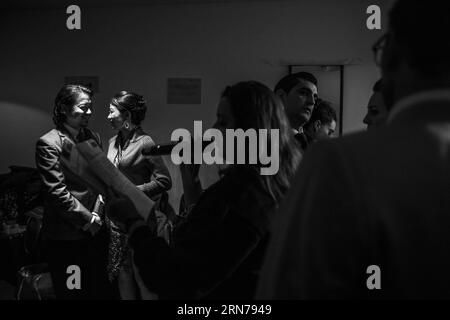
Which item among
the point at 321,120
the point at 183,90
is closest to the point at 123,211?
the point at 321,120

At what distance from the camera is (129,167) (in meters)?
1.75

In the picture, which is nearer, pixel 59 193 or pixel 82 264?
pixel 59 193

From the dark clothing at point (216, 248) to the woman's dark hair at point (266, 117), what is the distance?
0.05 m

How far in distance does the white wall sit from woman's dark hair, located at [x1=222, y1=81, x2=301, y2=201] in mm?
1839

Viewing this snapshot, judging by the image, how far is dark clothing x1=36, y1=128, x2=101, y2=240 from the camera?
4.90ft

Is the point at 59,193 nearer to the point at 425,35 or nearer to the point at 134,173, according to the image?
the point at 134,173

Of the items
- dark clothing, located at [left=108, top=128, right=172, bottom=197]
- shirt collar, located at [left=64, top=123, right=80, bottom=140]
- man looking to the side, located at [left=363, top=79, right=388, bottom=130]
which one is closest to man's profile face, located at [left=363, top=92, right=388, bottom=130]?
man looking to the side, located at [left=363, top=79, right=388, bottom=130]

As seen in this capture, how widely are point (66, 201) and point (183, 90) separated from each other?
1.20 m

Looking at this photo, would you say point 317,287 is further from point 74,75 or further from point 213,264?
point 74,75

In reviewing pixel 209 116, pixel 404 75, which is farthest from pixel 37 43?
pixel 404 75

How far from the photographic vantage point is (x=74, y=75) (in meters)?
2.90

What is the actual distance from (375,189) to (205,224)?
0.47 meters

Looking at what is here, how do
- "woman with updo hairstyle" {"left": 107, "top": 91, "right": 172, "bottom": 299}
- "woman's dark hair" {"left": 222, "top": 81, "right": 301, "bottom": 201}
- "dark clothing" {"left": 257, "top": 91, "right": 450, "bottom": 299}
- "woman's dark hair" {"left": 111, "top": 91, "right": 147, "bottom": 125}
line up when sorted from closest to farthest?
"dark clothing" {"left": 257, "top": 91, "right": 450, "bottom": 299}, "woman's dark hair" {"left": 222, "top": 81, "right": 301, "bottom": 201}, "woman with updo hairstyle" {"left": 107, "top": 91, "right": 172, "bottom": 299}, "woman's dark hair" {"left": 111, "top": 91, "right": 147, "bottom": 125}

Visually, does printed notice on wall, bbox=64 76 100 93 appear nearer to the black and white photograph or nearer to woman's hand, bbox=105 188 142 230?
the black and white photograph
